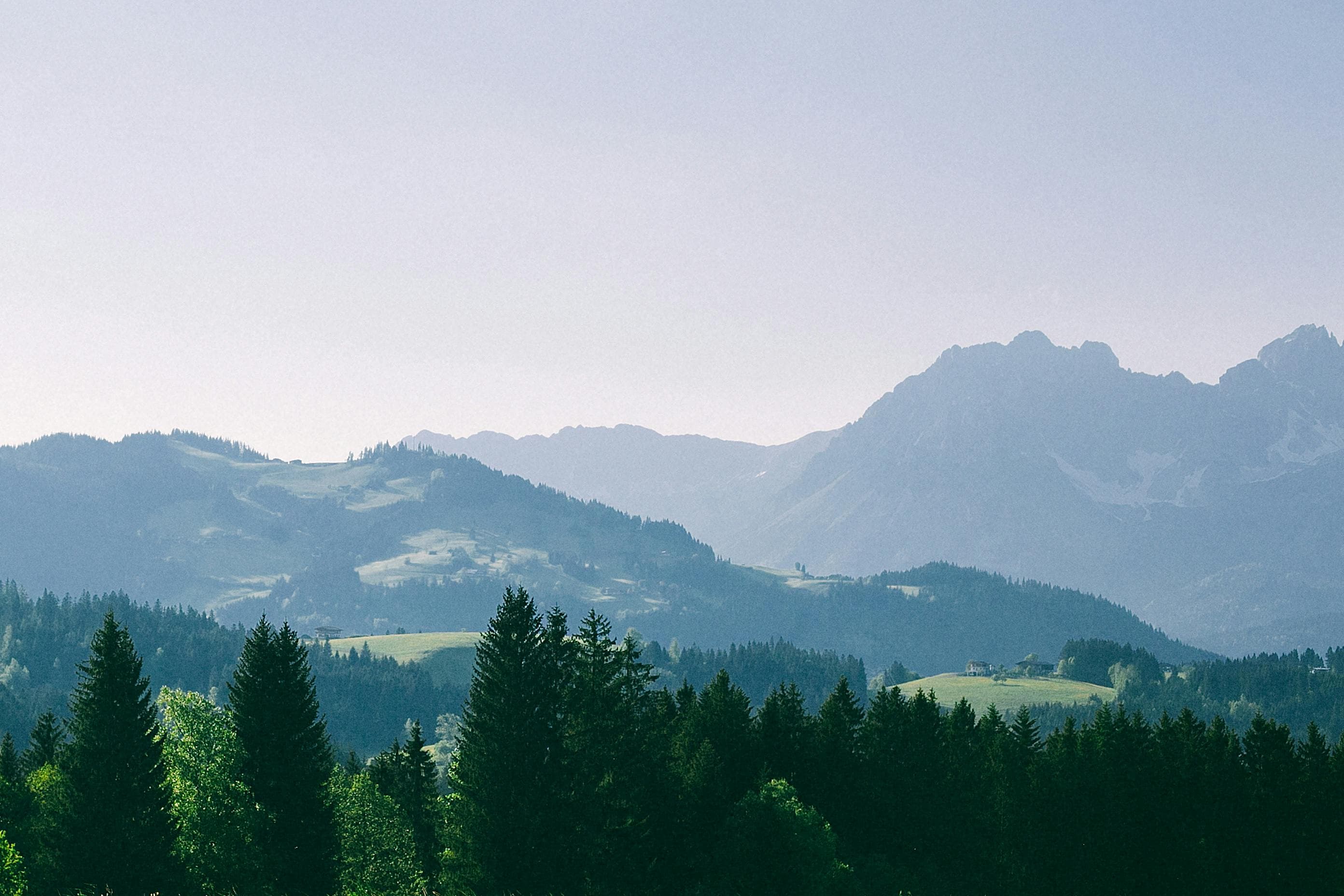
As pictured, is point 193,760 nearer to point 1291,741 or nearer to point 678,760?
point 678,760

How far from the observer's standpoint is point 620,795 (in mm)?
70562

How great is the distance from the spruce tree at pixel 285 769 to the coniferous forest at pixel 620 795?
0.43 ft

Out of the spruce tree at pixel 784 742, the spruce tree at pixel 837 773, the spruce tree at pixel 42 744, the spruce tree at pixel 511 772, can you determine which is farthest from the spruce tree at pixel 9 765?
the spruce tree at pixel 837 773

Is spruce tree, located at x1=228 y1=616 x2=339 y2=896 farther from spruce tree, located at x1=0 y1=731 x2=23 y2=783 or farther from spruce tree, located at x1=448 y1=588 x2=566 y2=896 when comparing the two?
spruce tree, located at x1=0 y1=731 x2=23 y2=783

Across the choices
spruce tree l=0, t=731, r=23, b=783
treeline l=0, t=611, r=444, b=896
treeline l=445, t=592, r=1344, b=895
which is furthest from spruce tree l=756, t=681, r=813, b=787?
spruce tree l=0, t=731, r=23, b=783

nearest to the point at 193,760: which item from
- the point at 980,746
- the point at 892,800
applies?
the point at 892,800

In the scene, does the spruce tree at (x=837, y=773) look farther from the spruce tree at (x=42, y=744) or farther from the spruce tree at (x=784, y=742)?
the spruce tree at (x=42, y=744)

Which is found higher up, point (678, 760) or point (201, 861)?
point (678, 760)

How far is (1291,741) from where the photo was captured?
99500 millimetres

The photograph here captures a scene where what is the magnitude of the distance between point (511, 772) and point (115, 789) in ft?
66.2

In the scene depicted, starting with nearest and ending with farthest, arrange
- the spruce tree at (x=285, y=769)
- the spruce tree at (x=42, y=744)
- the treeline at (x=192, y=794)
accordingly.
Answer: the treeline at (x=192, y=794)
the spruce tree at (x=285, y=769)
the spruce tree at (x=42, y=744)

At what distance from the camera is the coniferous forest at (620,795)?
65.2 m

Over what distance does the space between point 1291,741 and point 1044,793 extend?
22.4 m

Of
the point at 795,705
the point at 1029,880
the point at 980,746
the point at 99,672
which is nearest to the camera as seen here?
the point at 99,672
